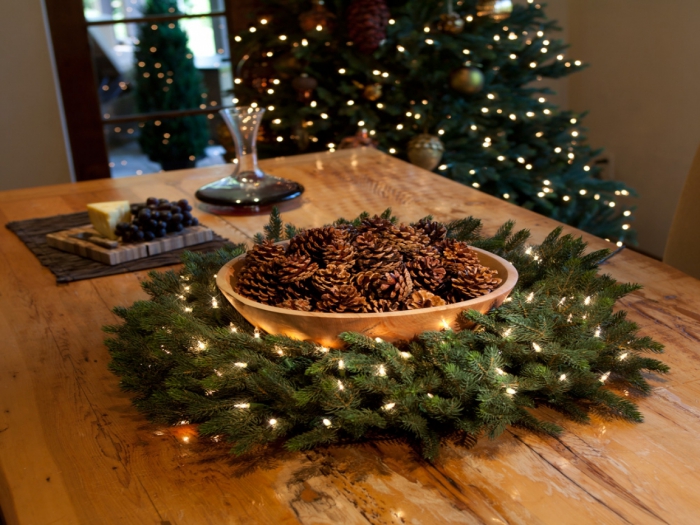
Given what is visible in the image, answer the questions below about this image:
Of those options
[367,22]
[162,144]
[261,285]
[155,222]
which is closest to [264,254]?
[261,285]

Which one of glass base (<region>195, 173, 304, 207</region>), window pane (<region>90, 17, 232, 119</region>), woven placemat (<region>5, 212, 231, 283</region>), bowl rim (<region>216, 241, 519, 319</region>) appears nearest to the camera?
bowl rim (<region>216, 241, 519, 319</region>)

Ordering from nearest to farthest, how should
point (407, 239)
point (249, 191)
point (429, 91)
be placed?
1. point (407, 239)
2. point (249, 191)
3. point (429, 91)

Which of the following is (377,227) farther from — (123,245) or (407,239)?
(123,245)

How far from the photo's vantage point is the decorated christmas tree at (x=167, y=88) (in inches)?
138

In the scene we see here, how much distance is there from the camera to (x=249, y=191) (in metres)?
Answer: 1.49

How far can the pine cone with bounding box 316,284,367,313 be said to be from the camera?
0.75 metres

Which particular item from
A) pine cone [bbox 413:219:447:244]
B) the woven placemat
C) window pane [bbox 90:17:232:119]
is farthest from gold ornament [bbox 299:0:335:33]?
pine cone [bbox 413:219:447:244]

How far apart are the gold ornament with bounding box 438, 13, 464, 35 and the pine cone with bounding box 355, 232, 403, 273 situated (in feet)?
7.36

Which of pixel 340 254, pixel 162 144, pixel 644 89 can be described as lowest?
pixel 162 144

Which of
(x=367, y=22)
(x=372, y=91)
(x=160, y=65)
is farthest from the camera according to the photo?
(x=160, y=65)

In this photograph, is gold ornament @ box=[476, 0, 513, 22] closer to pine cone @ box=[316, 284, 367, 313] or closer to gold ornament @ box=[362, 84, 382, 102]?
gold ornament @ box=[362, 84, 382, 102]

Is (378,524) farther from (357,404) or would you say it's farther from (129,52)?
(129,52)

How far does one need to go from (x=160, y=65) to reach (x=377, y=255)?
3056mm

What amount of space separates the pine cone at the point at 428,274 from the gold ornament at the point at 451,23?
2280 millimetres
